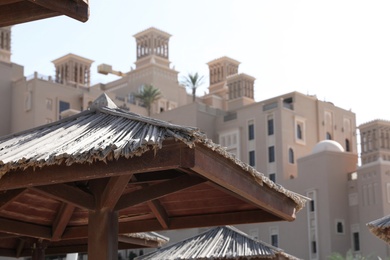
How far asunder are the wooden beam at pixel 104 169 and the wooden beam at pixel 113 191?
0.70 metres

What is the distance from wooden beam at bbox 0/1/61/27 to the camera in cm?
586

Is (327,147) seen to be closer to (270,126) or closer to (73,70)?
(270,126)

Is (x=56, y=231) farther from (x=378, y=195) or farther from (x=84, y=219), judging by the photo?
(x=378, y=195)

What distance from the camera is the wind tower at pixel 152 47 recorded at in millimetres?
70688

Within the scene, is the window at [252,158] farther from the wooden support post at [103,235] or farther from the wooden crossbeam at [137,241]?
the wooden support post at [103,235]

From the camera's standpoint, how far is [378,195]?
44531 mm

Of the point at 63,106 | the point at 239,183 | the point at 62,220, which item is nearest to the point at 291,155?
the point at 63,106

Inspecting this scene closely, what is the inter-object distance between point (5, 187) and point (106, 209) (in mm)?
1299

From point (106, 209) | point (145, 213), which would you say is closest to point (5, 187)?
point (106, 209)

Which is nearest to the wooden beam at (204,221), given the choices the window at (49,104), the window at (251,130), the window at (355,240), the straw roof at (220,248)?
the straw roof at (220,248)

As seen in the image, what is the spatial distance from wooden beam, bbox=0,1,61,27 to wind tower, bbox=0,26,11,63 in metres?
58.6

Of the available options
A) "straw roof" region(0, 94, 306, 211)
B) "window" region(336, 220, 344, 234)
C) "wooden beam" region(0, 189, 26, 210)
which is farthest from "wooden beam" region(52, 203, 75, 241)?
"window" region(336, 220, 344, 234)

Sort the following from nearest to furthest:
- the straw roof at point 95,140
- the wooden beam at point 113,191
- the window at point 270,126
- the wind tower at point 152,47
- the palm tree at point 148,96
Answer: the straw roof at point 95,140, the wooden beam at point 113,191, the window at point 270,126, the palm tree at point 148,96, the wind tower at point 152,47

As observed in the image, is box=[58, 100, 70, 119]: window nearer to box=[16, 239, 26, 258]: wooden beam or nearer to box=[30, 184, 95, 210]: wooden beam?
box=[16, 239, 26, 258]: wooden beam
